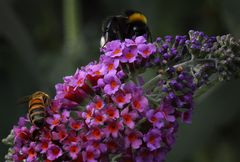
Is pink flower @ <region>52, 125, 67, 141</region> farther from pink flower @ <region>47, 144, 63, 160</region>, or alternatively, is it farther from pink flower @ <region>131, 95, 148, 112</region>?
pink flower @ <region>131, 95, 148, 112</region>

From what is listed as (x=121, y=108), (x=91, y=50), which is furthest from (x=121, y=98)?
(x=91, y=50)

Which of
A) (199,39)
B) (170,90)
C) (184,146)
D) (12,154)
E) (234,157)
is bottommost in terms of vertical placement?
(234,157)

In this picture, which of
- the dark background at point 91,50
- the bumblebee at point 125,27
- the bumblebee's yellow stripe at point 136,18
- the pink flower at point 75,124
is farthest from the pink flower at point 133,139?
the dark background at point 91,50

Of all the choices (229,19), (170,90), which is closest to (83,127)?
(170,90)

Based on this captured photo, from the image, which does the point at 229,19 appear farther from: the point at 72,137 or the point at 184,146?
the point at 72,137

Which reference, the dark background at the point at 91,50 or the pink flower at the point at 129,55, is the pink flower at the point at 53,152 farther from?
the dark background at the point at 91,50

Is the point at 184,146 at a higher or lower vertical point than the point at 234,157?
higher

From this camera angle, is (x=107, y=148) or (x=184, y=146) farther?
(x=184, y=146)

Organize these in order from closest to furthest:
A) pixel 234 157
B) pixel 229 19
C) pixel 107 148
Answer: pixel 107 148 < pixel 229 19 < pixel 234 157
